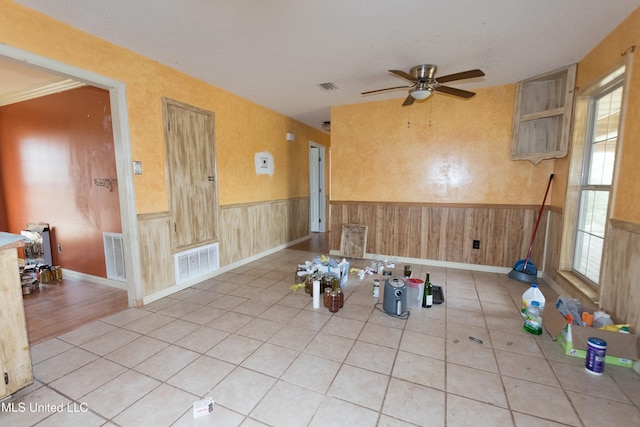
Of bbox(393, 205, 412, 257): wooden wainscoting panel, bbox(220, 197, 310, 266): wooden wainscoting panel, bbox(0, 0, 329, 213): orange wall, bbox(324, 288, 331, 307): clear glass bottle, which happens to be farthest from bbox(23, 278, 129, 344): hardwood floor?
bbox(393, 205, 412, 257): wooden wainscoting panel

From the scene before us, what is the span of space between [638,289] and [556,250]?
1.56 metres

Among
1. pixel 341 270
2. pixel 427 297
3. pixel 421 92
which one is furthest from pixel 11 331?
pixel 421 92

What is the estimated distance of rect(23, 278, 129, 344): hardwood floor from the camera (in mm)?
2492

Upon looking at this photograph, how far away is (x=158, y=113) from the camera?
3.01 m

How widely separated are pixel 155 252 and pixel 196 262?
60 centimetres

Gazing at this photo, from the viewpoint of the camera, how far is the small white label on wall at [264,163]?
4672 mm

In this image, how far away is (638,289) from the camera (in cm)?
192

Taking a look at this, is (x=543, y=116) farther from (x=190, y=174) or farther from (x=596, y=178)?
(x=190, y=174)

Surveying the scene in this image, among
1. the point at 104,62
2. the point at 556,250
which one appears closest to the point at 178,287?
the point at 104,62

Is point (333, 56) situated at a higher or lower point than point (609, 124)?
higher

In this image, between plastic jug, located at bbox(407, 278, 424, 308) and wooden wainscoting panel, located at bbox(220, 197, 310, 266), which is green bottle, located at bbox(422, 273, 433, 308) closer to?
plastic jug, located at bbox(407, 278, 424, 308)

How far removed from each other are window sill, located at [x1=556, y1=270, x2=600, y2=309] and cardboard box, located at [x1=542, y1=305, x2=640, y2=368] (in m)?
0.52

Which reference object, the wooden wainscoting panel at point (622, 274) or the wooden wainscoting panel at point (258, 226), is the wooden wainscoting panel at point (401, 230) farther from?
the wooden wainscoting panel at point (622, 274)

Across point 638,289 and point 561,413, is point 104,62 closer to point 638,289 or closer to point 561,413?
point 561,413
